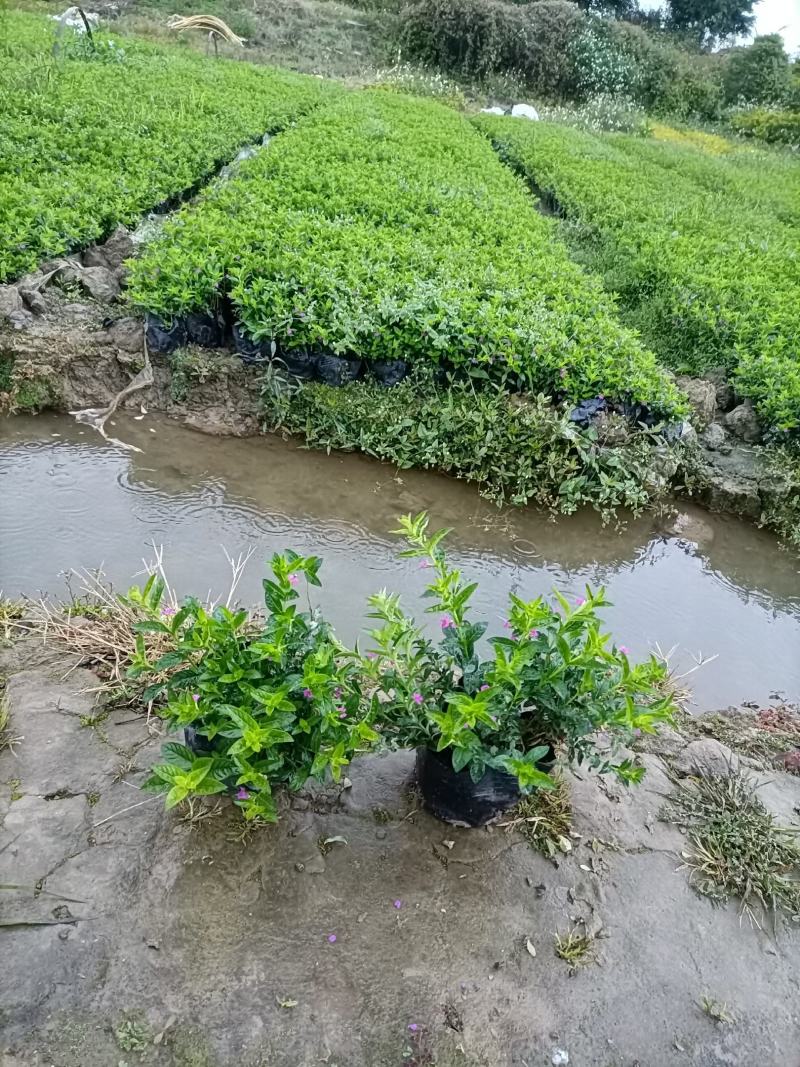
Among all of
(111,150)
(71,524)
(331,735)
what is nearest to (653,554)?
(331,735)

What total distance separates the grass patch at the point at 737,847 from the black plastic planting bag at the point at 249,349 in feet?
14.5

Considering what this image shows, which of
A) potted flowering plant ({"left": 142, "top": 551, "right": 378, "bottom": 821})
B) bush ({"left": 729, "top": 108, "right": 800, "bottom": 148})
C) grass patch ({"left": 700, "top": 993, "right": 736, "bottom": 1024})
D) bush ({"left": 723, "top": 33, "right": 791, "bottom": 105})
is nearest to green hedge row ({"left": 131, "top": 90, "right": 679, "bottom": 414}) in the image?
potted flowering plant ({"left": 142, "top": 551, "right": 378, "bottom": 821})

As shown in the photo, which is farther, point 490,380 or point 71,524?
point 490,380

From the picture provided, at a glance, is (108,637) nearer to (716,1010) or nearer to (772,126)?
(716,1010)

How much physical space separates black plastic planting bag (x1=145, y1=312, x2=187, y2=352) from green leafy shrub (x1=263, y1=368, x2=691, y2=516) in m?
0.95

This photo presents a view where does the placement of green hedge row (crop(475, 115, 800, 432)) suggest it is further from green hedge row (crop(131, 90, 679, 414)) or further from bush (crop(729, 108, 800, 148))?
bush (crop(729, 108, 800, 148))

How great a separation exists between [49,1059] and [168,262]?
18.4 feet

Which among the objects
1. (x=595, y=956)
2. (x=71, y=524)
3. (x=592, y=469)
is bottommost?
(x=71, y=524)

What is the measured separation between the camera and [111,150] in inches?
370

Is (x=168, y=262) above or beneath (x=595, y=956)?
above

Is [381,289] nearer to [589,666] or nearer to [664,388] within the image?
[664,388]

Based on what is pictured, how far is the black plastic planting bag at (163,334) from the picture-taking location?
591 cm

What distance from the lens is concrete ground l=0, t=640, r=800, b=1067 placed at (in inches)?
80.4

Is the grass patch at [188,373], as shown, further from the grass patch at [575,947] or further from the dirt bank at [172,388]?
the grass patch at [575,947]
